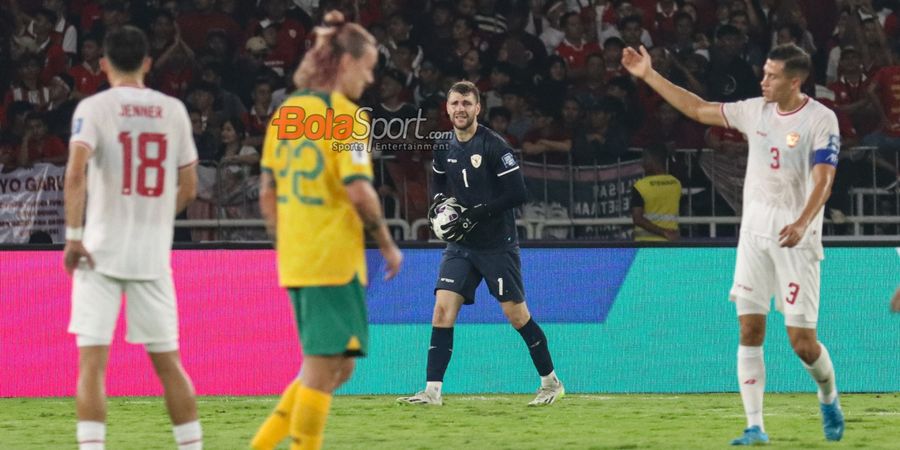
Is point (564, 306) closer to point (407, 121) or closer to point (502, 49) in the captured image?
point (407, 121)

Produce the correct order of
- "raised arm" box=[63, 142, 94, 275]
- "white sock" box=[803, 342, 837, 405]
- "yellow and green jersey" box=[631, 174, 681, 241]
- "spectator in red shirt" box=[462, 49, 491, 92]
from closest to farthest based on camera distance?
"raised arm" box=[63, 142, 94, 275] → "white sock" box=[803, 342, 837, 405] → "yellow and green jersey" box=[631, 174, 681, 241] → "spectator in red shirt" box=[462, 49, 491, 92]

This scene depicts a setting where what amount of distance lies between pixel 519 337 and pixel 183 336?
2.44m

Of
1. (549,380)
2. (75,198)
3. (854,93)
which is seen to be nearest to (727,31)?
(854,93)

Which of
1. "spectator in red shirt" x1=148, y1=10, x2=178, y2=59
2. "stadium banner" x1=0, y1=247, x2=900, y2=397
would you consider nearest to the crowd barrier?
"stadium banner" x1=0, y1=247, x2=900, y2=397

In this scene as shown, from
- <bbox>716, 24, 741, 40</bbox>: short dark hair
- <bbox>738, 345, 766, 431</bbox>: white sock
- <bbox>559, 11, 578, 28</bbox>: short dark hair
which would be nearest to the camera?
<bbox>738, 345, 766, 431</bbox>: white sock

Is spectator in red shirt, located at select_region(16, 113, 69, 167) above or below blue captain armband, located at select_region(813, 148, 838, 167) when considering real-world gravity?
above

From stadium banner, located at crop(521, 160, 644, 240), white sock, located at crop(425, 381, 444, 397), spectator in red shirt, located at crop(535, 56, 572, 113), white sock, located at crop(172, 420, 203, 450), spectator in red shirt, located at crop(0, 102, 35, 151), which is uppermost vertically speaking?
spectator in red shirt, located at crop(535, 56, 572, 113)

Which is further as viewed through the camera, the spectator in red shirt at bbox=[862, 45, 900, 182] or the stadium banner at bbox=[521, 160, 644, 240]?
the spectator in red shirt at bbox=[862, 45, 900, 182]

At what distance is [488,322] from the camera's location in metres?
11.6

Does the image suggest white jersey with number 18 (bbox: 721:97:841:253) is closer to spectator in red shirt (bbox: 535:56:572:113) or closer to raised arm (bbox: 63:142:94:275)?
raised arm (bbox: 63:142:94:275)

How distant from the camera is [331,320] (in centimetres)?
619

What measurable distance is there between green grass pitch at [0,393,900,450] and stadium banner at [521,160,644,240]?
Answer: 261cm

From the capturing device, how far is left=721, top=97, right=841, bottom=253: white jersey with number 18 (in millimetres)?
7918

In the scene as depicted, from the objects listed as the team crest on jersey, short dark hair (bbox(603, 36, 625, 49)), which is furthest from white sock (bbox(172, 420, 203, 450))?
short dark hair (bbox(603, 36, 625, 49))
